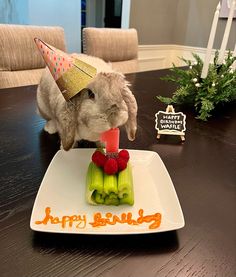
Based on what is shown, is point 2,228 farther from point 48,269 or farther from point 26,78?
point 26,78

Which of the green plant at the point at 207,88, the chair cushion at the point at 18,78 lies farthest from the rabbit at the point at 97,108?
the chair cushion at the point at 18,78

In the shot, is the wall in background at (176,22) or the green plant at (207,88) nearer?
the green plant at (207,88)

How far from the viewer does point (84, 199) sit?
0.55 meters

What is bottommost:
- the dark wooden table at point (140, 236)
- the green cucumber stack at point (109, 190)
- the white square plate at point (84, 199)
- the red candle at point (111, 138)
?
the dark wooden table at point (140, 236)

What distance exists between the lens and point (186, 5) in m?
3.32

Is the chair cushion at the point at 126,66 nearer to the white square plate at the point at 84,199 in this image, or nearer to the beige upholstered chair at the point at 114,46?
the beige upholstered chair at the point at 114,46

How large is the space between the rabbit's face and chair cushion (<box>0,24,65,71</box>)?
4.05 ft

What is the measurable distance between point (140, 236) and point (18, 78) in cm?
142

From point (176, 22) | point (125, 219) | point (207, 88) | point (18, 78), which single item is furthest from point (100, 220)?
point (176, 22)

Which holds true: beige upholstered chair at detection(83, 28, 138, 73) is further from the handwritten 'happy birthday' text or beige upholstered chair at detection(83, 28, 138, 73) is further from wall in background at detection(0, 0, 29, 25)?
the handwritten 'happy birthday' text

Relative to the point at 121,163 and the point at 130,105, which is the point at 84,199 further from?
the point at 130,105

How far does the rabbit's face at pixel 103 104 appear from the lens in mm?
541

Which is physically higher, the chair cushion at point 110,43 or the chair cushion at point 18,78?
the chair cushion at point 110,43

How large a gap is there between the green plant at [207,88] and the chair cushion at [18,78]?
2.93ft
